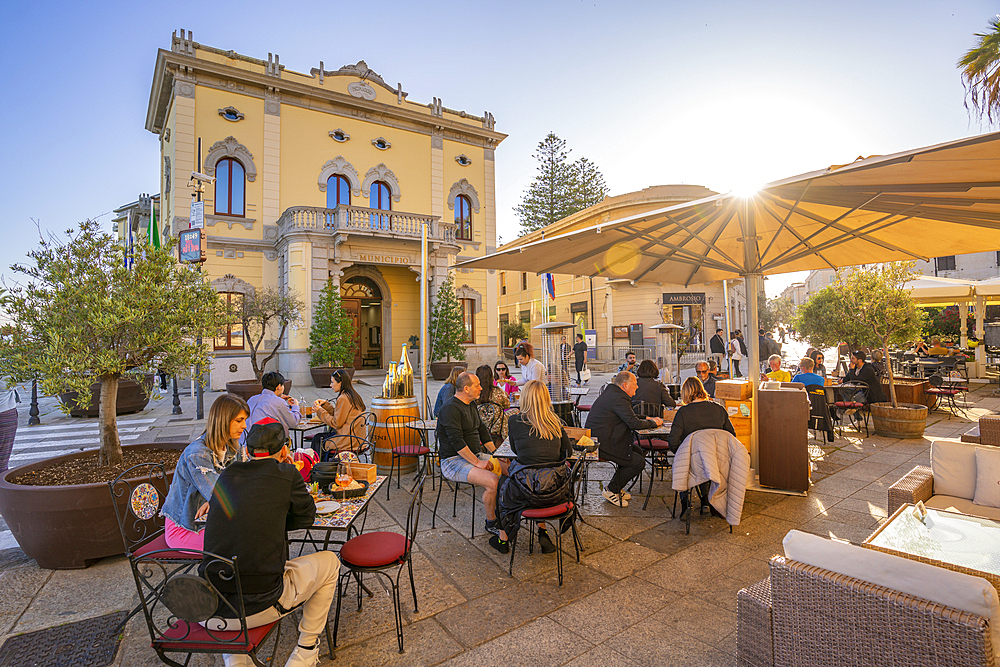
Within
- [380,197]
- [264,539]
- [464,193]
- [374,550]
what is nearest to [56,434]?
[374,550]

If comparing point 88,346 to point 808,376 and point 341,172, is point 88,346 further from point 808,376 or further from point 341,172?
point 341,172

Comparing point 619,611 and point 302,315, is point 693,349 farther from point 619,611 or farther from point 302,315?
point 619,611

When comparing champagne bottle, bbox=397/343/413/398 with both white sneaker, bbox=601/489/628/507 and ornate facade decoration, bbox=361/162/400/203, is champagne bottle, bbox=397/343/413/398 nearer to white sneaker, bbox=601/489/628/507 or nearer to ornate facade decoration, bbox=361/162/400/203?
white sneaker, bbox=601/489/628/507

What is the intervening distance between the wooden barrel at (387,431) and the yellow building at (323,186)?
10868 millimetres

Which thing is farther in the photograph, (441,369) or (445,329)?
(445,329)

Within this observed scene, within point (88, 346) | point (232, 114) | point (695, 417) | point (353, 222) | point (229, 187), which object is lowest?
point (695, 417)

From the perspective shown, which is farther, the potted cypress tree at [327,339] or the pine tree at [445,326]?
the pine tree at [445,326]

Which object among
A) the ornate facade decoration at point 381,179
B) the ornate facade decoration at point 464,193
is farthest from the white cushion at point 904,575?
the ornate facade decoration at point 464,193

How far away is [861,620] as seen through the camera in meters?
1.78

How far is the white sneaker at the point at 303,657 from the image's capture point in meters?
2.40

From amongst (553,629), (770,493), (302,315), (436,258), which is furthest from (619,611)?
(436,258)

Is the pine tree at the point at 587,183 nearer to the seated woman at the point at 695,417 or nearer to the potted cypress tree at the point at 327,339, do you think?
the potted cypress tree at the point at 327,339

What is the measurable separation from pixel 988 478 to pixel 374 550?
14.4 ft

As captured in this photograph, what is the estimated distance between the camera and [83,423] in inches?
406
